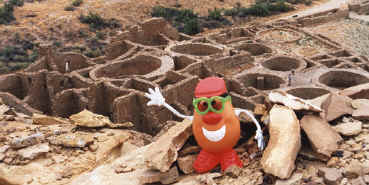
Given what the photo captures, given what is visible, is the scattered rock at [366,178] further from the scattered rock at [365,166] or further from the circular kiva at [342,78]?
the circular kiva at [342,78]

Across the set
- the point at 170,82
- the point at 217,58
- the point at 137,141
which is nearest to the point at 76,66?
the point at 170,82

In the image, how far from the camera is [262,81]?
23.2 metres

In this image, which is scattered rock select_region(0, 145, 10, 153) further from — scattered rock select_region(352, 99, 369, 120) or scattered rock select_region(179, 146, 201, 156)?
scattered rock select_region(352, 99, 369, 120)

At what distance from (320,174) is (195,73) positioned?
1512cm

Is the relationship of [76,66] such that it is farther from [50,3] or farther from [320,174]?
[50,3]

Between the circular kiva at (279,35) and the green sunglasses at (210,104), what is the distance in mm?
25080

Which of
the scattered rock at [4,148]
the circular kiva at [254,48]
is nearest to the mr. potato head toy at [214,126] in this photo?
the scattered rock at [4,148]

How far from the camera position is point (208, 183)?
712cm

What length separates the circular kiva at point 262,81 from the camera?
75.4 ft

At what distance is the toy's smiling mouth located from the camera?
294 inches

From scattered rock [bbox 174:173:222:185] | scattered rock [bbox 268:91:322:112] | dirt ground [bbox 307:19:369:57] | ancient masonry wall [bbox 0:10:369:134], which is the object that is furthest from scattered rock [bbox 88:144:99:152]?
dirt ground [bbox 307:19:369:57]

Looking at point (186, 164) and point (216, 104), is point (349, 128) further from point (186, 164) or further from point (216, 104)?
point (186, 164)

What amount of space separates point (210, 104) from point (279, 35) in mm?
27419

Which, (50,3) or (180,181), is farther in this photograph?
(50,3)
